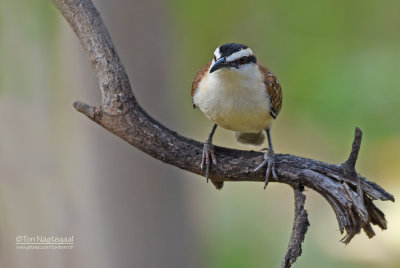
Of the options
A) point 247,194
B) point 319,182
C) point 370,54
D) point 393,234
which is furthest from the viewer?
point 247,194

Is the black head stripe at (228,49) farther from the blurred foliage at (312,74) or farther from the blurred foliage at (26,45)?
the blurred foliage at (312,74)

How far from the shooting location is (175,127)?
5.01 metres

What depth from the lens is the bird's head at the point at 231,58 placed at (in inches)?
110

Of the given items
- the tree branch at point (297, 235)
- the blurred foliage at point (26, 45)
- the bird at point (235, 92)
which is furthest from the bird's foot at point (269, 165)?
the blurred foliage at point (26, 45)

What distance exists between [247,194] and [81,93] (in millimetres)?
3923

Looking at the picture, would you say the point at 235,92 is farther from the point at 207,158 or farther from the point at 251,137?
the point at 251,137

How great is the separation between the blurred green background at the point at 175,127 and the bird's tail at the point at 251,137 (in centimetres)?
131

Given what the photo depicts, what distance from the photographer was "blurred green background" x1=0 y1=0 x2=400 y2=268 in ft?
15.2

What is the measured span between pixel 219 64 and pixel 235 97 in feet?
0.73

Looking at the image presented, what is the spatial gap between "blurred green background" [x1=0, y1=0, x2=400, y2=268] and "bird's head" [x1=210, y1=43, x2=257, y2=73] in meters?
1.86

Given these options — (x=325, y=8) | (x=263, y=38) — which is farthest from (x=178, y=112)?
(x=325, y=8)

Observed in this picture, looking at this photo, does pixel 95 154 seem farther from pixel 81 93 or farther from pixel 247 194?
pixel 247 194

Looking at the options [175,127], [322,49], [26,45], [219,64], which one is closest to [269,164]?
[219,64]

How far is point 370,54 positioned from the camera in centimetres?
720
